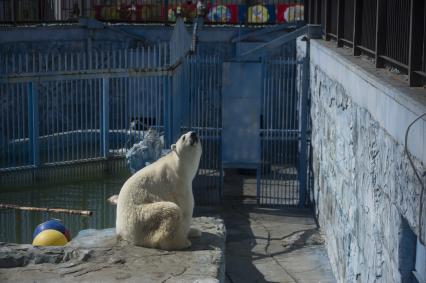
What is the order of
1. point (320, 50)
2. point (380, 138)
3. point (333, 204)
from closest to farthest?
point (380, 138)
point (333, 204)
point (320, 50)

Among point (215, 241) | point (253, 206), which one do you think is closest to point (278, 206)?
point (253, 206)

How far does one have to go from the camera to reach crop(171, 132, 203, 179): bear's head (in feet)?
23.7

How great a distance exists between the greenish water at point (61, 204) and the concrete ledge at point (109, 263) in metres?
3.66

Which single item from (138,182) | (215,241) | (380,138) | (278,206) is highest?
(380,138)

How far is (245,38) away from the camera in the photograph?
57.1ft

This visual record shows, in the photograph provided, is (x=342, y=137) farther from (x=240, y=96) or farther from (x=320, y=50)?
(x=240, y=96)

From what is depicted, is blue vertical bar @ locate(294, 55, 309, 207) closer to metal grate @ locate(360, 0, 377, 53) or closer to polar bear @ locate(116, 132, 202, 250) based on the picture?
metal grate @ locate(360, 0, 377, 53)

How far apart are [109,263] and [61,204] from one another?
17.9ft

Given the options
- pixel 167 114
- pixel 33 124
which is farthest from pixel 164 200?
pixel 33 124

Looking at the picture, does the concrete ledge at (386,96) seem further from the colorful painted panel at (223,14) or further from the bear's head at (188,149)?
the colorful painted panel at (223,14)

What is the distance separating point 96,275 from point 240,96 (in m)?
6.66

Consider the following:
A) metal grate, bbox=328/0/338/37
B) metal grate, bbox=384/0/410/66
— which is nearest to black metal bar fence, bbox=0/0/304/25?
metal grate, bbox=328/0/338/37

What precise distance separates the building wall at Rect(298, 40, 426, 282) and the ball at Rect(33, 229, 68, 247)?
123 inches

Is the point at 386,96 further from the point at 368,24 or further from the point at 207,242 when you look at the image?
the point at 368,24
